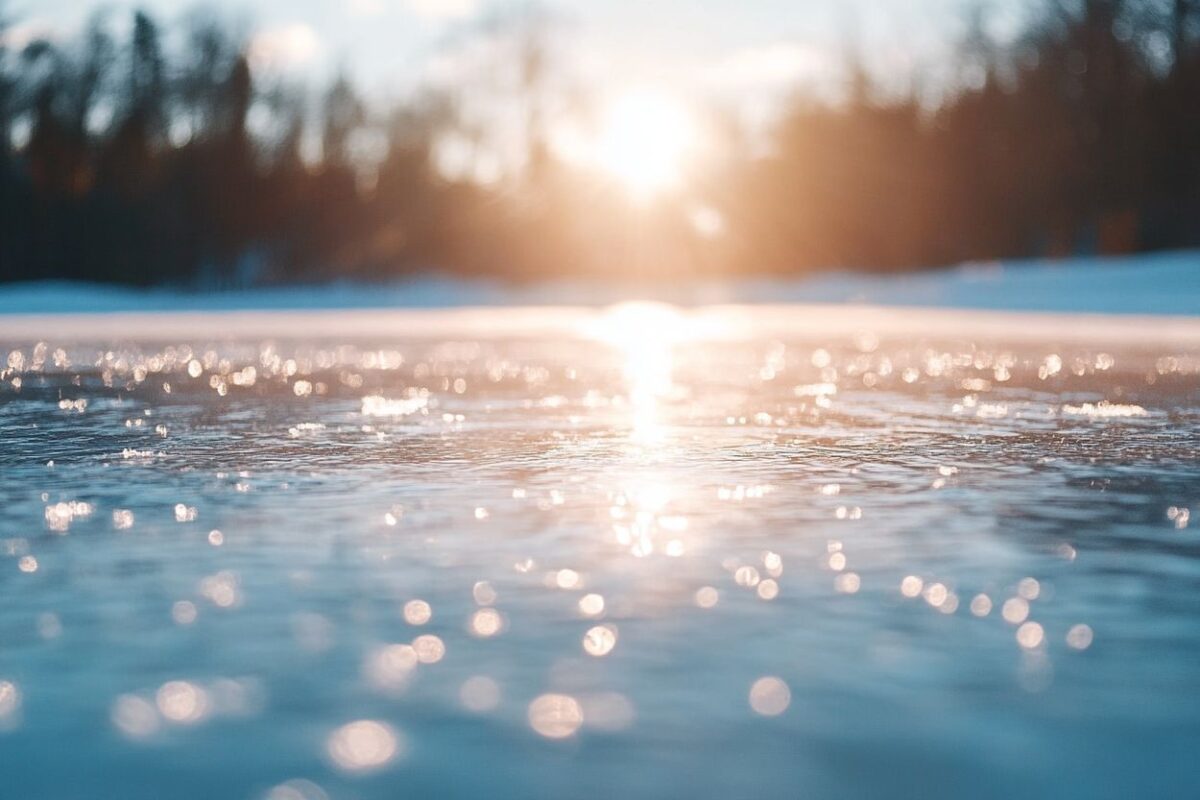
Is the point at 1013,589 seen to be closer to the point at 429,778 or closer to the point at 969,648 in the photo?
the point at 969,648

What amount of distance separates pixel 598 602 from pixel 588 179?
40.3 meters

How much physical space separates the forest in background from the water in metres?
27.2

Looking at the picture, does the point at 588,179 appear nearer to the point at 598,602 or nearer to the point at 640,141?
the point at 640,141

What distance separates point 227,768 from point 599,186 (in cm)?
3999

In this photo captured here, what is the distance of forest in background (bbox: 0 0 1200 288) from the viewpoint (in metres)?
33.8

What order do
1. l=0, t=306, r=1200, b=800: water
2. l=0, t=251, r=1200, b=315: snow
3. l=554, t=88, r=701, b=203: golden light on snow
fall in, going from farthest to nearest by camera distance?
1. l=554, t=88, r=701, b=203: golden light on snow
2. l=0, t=251, r=1200, b=315: snow
3. l=0, t=306, r=1200, b=800: water

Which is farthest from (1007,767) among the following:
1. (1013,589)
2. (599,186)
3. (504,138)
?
(504,138)

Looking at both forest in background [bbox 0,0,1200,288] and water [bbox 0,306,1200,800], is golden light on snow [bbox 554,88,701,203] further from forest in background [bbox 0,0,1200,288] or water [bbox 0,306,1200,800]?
water [bbox 0,306,1200,800]

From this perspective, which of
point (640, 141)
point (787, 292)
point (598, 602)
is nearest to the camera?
point (598, 602)

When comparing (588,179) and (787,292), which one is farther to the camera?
(588,179)

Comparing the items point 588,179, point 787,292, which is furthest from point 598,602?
point 588,179

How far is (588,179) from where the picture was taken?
4350 centimetres

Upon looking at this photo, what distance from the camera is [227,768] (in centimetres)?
261

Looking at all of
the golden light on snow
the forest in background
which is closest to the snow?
the forest in background
